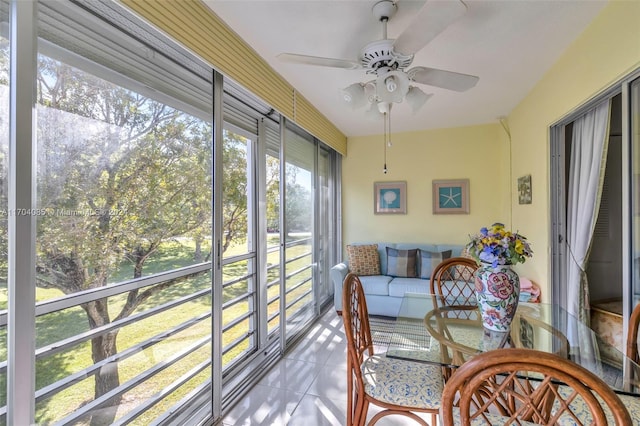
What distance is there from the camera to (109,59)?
1.38 m

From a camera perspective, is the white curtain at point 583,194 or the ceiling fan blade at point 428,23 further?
the white curtain at point 583,194

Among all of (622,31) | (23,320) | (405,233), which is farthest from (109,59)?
(405,233)

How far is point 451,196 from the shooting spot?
4133mm

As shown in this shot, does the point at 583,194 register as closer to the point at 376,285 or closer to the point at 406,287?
the point at 406,287

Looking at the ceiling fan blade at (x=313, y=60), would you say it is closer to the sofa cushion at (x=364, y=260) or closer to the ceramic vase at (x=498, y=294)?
the ceramic vase at (x=498, y=294)

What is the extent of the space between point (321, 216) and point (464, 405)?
10.6 feet

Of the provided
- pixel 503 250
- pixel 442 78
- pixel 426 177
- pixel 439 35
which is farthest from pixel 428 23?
pixel 426 177

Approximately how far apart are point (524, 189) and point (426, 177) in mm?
1311

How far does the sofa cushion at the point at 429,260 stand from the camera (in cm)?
377

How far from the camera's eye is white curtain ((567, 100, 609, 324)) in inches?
80.0

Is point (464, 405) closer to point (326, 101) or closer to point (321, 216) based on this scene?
point (326, 101)

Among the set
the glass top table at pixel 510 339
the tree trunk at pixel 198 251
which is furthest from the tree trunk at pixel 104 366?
the glass top table at pixel 510 339

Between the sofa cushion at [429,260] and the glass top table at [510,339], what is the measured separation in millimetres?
1812

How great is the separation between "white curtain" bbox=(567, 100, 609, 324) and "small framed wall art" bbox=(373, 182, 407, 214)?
6.84 ft
